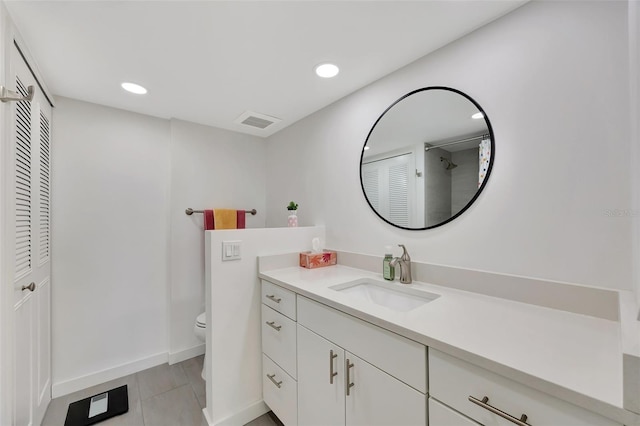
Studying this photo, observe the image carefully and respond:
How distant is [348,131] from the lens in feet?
6.28

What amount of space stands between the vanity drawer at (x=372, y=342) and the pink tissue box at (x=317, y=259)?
478mm

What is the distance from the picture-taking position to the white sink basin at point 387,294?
4.34 ft

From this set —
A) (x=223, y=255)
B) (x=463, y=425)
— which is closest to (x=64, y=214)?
(x=223, y=255)

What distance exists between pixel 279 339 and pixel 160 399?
3.65 feet

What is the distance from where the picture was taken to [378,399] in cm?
98

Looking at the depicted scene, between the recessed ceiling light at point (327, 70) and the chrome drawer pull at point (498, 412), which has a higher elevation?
the recessed ceiling light at point (327, 70)

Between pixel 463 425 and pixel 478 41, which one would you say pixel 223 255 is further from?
pixel 478 41

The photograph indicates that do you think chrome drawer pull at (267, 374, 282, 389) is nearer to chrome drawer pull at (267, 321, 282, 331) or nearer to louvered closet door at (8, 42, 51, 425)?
chrome drawer pull at (267, 321, 282, 331)

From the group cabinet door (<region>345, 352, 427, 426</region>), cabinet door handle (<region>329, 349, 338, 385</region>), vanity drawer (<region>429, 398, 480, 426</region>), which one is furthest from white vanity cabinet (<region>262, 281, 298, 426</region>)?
vanity drawer (<region>429, 398, 480, 426</region>)

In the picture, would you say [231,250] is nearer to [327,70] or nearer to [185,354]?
[327,70]

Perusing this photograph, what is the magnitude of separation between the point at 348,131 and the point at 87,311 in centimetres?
245

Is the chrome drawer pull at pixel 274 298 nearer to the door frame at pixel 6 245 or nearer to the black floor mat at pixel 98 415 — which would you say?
the door frame at pixel 6 245

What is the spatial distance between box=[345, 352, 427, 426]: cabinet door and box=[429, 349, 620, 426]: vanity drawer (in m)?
0.10

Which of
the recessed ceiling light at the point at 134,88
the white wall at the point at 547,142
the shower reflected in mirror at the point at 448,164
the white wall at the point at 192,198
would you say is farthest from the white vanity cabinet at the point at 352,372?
the recessed ceiling light at the point at 134,88
